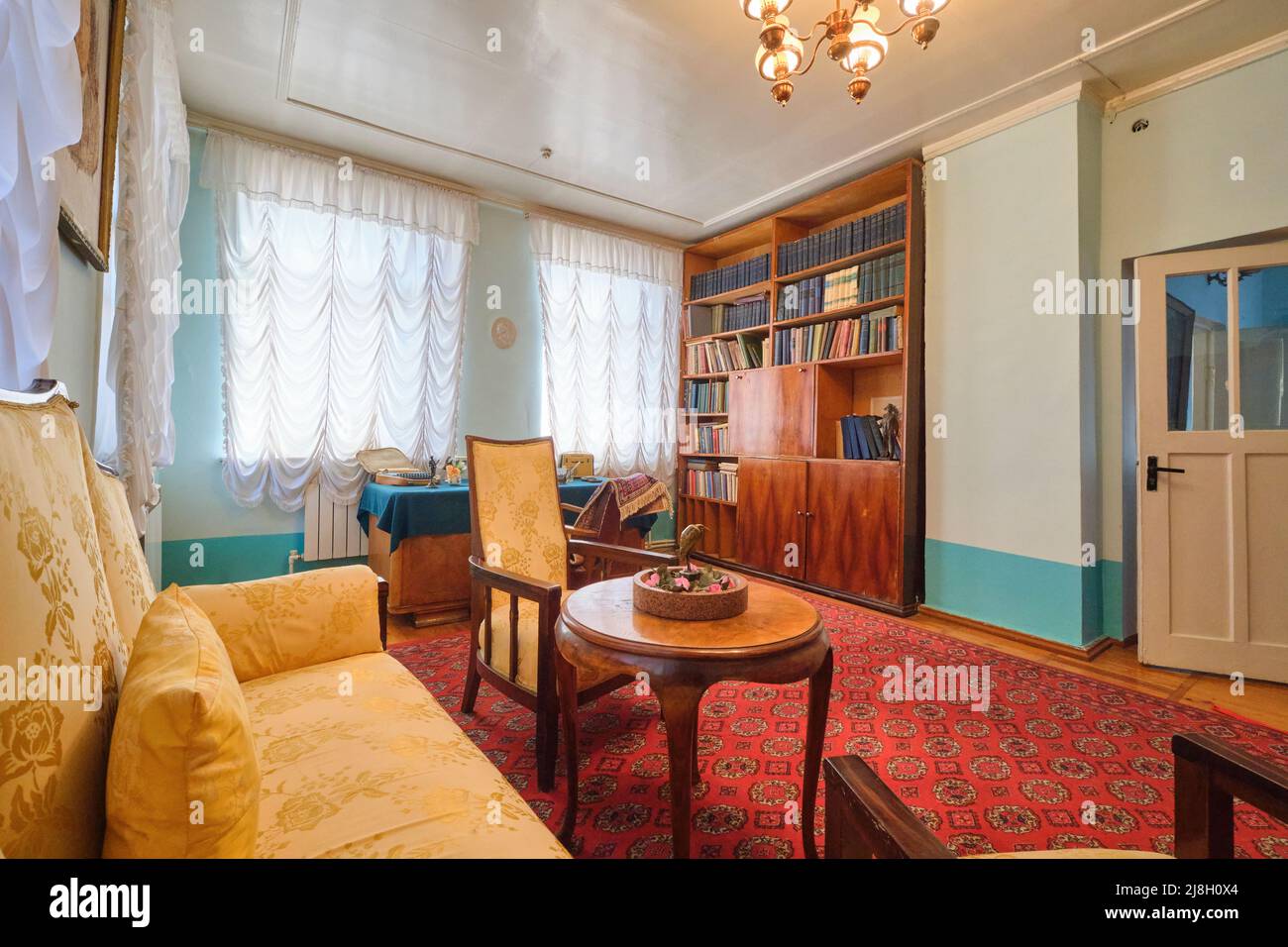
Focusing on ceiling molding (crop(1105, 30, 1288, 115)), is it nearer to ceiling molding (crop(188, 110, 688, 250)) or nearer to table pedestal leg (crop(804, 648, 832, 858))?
ceiling molding (crop(188, 110, 688, 250))

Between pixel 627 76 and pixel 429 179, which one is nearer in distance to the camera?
pixel 627 76

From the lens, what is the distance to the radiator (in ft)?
12.1

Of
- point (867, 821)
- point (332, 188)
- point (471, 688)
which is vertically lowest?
point (471, 688)

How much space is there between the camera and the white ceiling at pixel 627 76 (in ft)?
8.18

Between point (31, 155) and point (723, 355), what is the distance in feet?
14.7

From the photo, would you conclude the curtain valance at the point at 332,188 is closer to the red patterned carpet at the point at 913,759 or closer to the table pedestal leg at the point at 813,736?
the red patterned carpet at the point at 913,759

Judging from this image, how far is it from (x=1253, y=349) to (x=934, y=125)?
2013 mm

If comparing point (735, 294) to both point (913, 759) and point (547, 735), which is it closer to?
point (913, 759)

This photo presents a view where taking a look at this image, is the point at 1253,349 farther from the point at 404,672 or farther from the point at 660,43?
the point at 404,672

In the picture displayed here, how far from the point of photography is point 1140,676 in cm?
271

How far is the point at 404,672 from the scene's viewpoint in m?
1.48

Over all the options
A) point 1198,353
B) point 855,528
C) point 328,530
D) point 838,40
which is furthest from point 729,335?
point 328,530

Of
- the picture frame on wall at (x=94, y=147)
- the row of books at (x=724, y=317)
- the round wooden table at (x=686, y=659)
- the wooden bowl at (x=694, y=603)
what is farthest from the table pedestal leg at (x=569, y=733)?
the row of books at (x=724, y=317)
